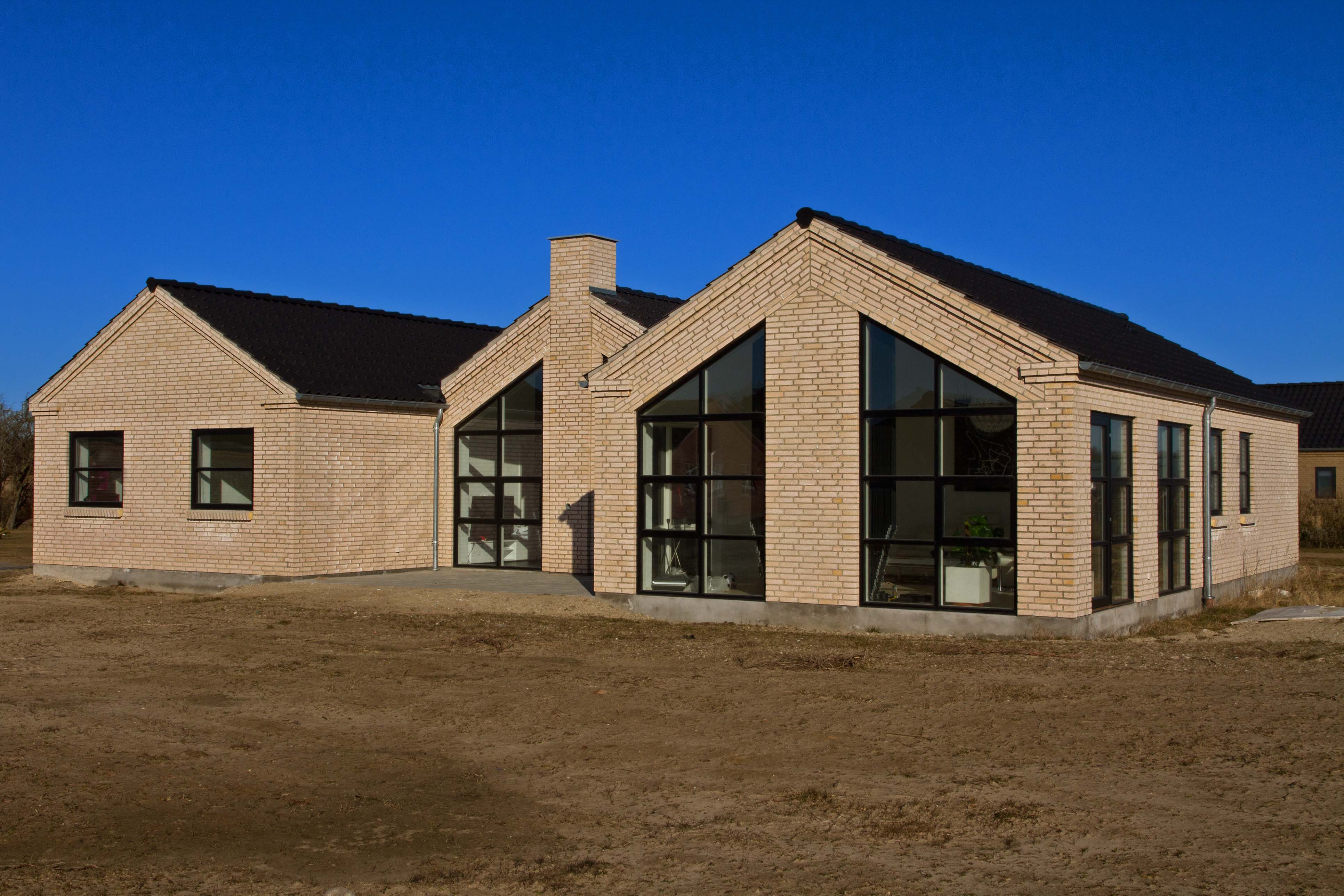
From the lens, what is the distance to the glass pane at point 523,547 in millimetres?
21906

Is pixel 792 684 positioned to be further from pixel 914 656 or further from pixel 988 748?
pixel 988 748

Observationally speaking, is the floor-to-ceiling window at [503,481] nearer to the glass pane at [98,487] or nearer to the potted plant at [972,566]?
the glass pane at [98,487]

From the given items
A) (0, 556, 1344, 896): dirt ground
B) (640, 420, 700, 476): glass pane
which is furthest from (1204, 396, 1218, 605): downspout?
(640, 420, 700, 476): glass pane

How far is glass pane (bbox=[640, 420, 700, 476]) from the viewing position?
53.5 feet

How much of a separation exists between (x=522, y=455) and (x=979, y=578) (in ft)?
32.8

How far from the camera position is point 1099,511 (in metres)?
14.5

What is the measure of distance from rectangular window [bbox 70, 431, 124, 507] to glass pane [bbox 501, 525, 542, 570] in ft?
22.8

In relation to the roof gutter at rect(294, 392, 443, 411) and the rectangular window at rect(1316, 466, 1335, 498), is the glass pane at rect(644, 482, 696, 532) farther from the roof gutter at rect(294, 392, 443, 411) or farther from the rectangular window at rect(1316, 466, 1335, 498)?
the rectangular window at rect(1316, 466, 1335, 498)

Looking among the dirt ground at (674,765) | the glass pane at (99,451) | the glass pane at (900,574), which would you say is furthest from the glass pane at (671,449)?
the glass pane at (99,451)

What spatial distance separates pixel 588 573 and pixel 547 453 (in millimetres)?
2192

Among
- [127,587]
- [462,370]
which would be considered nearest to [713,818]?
[462,370]

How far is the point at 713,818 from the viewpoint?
23.6ft

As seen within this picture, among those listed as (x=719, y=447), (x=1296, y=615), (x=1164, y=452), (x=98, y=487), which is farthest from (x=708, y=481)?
(x=98, y=487)

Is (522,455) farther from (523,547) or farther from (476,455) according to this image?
(523,547)
